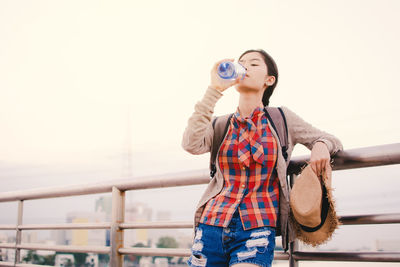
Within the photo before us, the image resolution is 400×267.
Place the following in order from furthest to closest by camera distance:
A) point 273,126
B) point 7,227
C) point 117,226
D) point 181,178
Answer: point 7,227 → point 117,226 → point 181,178 → point 273,126

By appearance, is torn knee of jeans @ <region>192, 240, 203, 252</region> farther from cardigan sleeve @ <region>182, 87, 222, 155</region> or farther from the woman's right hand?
the woman's right hand

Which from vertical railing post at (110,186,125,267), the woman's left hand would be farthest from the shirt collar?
vertical railing post at (110,186,125,267)

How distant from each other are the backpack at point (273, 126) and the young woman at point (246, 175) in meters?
0.02

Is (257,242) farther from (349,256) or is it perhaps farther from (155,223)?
(155,223)

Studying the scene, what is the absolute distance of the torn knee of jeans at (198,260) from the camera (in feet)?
5.46

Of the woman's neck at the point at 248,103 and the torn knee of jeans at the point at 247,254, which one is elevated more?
the woman's neck at the point at 248,103

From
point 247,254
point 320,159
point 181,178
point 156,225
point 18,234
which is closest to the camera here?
point 247,254

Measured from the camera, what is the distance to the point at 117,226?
2.87 metres

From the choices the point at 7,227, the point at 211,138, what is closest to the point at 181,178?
the point at 211,138

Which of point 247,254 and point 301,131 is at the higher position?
point 301,131

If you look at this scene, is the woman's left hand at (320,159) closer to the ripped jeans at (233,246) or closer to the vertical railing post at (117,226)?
the ripped jeans at (233,246)

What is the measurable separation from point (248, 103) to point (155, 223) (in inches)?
42.0

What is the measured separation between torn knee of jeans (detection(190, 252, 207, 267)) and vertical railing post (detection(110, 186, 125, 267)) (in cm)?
125

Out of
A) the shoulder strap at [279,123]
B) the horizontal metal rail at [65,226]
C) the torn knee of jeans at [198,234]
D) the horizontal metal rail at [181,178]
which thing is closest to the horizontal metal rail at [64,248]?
the horizontal metal rail at [65,226]
